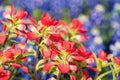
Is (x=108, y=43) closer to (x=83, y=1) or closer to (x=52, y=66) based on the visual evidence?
(x=83, y=1)

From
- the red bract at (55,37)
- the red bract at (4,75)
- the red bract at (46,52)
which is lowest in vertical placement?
the red bract at (4,75)

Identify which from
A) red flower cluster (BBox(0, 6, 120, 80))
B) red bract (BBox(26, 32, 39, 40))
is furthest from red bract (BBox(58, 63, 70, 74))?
red bract (BBox(26, 32, 39, 40))

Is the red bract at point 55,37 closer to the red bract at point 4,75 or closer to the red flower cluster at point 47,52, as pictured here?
the red flower cluster at point 47,52

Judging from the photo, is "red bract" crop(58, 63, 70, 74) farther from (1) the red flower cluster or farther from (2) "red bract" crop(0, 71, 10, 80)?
(2) "red bract" crop(0, 71, 10, 80)

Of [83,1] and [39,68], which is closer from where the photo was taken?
[39,68]

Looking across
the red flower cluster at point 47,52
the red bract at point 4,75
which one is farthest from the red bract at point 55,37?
the red bract at point 4,75

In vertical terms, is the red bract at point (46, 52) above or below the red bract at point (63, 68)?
above

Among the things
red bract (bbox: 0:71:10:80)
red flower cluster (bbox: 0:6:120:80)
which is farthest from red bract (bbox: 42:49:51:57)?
red bract (bbox: 0:71:10:80)

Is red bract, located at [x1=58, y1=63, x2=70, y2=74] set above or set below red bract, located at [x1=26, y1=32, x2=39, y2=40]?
below

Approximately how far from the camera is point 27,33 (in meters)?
1.30

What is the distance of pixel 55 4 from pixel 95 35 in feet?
2.57

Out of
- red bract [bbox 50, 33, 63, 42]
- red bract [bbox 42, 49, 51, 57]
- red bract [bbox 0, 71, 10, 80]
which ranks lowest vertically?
red bract [bbox 0, 71, 10, 80]

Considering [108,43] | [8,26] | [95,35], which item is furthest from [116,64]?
[108,43]

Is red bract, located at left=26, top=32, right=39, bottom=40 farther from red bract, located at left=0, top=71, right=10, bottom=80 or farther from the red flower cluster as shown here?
red bract, located at left=0, top=71, right=10, bottom=80
